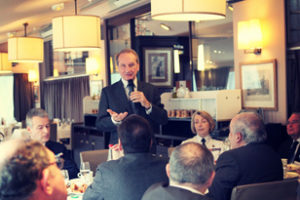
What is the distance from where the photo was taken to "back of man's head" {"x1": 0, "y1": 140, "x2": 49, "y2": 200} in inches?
53.7

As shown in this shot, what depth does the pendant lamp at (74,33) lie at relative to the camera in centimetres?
546

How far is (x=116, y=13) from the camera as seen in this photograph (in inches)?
371

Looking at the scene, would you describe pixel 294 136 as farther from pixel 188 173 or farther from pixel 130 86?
pixel 188 173

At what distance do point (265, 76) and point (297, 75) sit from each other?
17.4 inches

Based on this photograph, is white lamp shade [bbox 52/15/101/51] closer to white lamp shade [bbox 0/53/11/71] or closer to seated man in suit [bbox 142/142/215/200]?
seated man in suit [bbox 142/142/215/200]

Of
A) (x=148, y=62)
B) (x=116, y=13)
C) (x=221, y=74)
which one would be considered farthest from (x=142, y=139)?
(x=116, y=13)

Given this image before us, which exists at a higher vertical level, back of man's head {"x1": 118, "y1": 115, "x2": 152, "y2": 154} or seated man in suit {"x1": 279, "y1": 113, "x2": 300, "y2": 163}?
back of man's head {"x1": 118, "y1": 115, "x2": 152, "y2": 154}

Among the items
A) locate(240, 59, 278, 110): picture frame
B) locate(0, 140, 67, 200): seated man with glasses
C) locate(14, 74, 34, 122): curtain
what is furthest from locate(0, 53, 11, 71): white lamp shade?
locate(0, 140, 67, 200): seated man with glasses

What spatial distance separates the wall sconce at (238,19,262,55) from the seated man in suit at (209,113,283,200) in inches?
121

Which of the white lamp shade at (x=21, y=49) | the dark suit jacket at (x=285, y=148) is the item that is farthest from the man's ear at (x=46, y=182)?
the white lamp shade at (x=21, y=49)

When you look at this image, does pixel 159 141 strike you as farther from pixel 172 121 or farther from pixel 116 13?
pixel 116 13

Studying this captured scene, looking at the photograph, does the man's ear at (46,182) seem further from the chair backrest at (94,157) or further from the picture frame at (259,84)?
the picture frame at (259,84)

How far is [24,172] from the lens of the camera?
1.36 metres

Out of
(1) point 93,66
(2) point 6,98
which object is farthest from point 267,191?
(2) point 6,98
